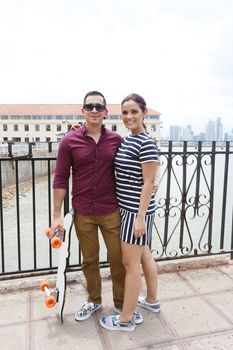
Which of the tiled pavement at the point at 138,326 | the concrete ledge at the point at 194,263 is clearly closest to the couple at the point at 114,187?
the tiled pavement at the point at 138,326

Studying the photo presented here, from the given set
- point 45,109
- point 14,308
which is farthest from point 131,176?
point 45,109

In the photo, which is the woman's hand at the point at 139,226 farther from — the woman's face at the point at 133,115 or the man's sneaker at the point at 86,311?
the man's sneaker at the point at 86,311

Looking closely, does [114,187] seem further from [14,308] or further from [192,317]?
[14,308]

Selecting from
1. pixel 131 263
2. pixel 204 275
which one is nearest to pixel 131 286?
pixel 131 263

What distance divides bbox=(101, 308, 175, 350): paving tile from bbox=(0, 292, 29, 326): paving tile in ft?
2.40

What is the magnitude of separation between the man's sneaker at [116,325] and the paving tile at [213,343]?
16.8 inches

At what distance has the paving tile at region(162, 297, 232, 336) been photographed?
239 centimetres

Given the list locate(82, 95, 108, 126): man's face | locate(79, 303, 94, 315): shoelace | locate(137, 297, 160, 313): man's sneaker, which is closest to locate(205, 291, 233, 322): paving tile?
locate(137, 297, 160, 313): man's sneaker

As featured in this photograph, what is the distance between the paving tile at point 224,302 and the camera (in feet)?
8.61

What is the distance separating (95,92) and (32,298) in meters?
2.02

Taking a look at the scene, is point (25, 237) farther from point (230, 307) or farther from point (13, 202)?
point (230, 307)

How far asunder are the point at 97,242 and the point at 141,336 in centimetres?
79

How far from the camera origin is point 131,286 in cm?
229

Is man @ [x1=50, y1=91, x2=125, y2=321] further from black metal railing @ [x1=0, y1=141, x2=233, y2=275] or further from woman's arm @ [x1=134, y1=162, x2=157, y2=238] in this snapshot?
black metal railing @ [x1=0, y1=141, x2=233, y2=275]
